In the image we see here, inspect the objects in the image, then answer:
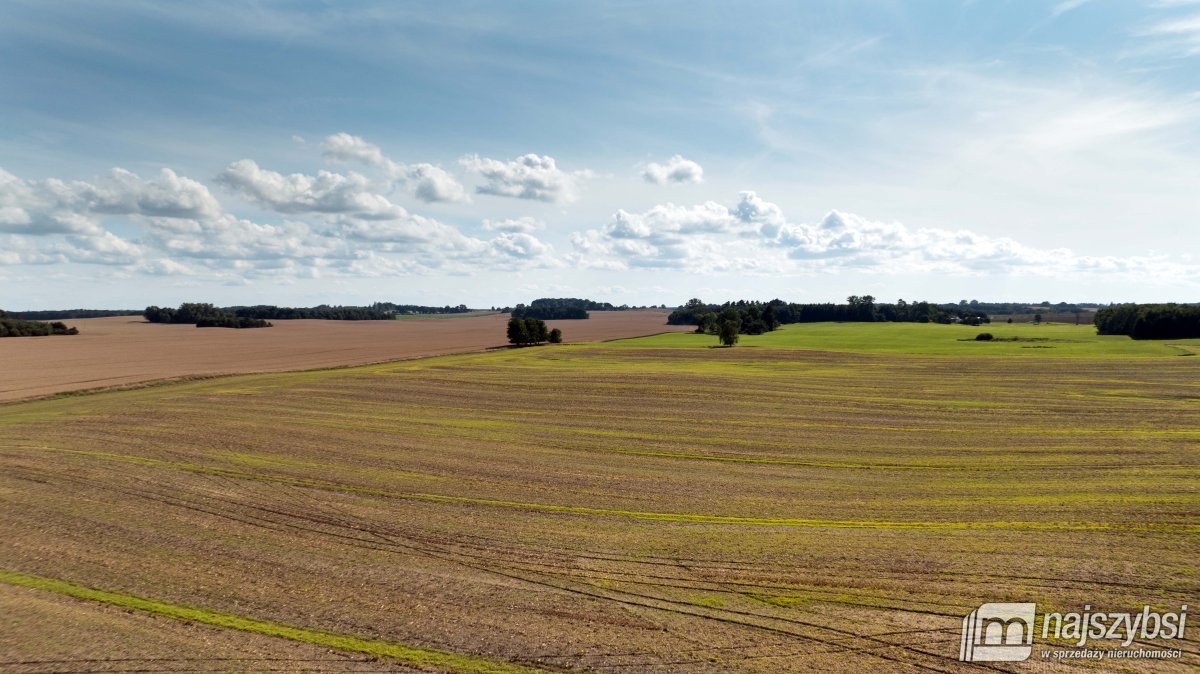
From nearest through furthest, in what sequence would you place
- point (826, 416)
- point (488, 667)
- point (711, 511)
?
point (488, 667), point (711, 511), point (826, 416)

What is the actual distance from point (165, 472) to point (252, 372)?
4395cm

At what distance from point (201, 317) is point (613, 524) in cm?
17320

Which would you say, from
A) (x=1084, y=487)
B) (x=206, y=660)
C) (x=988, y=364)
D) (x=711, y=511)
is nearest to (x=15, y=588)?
(x=206, y=660)

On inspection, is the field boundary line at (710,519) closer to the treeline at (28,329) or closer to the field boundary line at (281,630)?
the field boundary line at (281,630)

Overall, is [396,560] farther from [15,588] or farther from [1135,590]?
[1135,590]

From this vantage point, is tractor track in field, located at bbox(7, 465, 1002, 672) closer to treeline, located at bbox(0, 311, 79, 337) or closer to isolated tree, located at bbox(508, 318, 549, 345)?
isolated tree, located at bbox(508, 318, 549, 345)

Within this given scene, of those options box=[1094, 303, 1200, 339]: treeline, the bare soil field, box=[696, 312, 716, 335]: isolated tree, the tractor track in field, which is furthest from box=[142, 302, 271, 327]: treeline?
box=[1094, 303, 1200, 339]: treeline

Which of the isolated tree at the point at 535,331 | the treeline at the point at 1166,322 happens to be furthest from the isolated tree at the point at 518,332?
the treeline at the point at 1166,322

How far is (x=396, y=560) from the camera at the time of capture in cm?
1684

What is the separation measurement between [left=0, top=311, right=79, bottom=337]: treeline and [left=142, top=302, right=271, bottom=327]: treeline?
109 feet

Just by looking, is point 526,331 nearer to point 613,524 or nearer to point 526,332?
point 526,332

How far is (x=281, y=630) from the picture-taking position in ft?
43.5

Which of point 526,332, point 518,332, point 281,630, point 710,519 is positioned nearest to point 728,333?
point 526,332

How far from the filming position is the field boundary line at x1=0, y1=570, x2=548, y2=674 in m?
12.0
